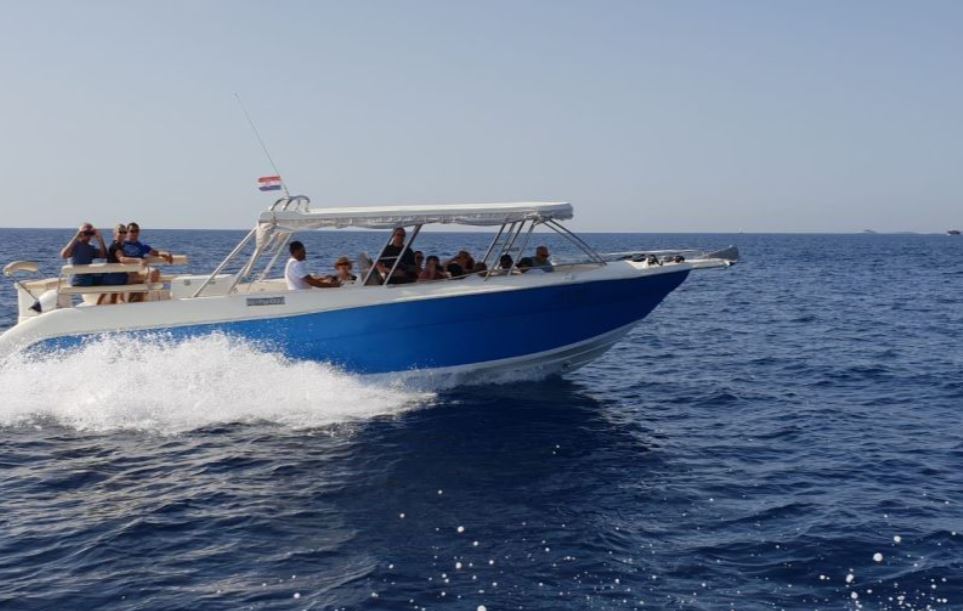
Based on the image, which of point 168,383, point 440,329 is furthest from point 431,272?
point 168,383

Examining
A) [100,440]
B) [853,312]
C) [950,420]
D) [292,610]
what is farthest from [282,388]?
[853,312]

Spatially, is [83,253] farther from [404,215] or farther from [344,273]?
[404,215]

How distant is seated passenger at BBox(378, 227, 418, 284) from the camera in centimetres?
1268

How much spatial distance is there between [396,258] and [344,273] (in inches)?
31.5

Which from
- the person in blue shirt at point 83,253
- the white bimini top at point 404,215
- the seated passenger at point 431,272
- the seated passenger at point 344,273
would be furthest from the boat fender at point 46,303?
the seated passenger at point 431,272

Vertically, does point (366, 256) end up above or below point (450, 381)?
above

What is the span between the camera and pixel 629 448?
10.9 metres

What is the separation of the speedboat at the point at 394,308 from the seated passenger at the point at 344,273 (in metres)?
0.21

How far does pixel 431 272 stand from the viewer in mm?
12812

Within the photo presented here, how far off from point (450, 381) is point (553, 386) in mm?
2039

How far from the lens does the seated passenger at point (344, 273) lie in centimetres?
1270

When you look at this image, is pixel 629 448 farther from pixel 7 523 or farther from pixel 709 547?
pixel 7 523

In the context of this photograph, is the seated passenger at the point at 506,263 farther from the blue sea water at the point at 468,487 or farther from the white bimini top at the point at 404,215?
the blue sea water at the point at 468,487

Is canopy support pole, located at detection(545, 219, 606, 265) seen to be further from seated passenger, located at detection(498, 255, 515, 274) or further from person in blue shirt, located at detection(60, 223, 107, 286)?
person in blue shirt, located at detection(60, 223, 107, 286)
